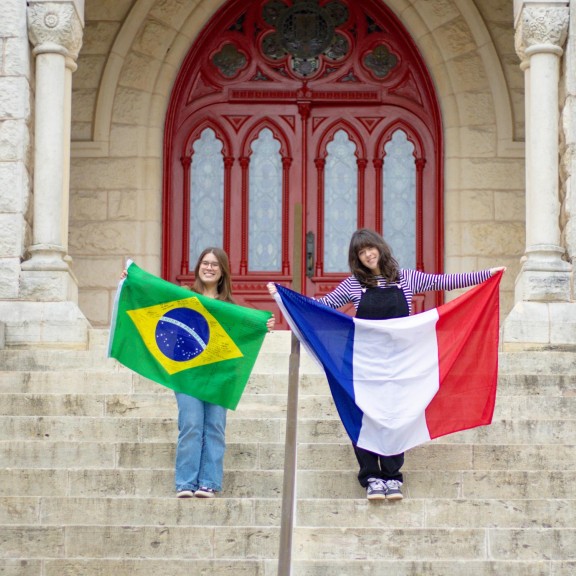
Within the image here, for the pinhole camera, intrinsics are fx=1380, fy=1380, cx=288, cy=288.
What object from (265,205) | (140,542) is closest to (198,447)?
(140,542)

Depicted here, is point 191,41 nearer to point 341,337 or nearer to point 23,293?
point 23,293

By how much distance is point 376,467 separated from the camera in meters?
8.10

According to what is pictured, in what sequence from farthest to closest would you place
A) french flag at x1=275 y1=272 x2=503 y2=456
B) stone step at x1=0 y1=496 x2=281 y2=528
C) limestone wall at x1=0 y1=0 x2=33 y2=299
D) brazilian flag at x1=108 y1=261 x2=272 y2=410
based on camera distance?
limestone wall at x1=0 y1=0 x2=33 y2=299
brazilian flag at x1=108 y1=261 x2=272 y2=410
french flag at x1=275 y1=272 x2=503 y2=456
stone step at x1=0 y1=496 x2=281 y2=528

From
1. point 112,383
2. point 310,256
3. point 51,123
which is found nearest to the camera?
point 112,383

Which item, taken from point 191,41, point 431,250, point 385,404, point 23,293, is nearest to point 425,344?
point 385,404

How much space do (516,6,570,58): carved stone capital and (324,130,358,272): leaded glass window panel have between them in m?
2.99

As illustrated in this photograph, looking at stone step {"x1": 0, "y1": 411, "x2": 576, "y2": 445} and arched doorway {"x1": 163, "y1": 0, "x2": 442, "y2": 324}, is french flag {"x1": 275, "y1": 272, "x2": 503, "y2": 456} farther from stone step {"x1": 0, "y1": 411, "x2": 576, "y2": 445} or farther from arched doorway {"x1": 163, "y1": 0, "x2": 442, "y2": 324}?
arched doorway {"x1": 163, "y1": 0, "x2": 442, "y2": 324}

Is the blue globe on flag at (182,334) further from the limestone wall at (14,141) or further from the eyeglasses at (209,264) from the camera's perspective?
the limestone wall at (14,141)

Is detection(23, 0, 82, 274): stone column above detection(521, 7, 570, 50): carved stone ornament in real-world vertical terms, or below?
below

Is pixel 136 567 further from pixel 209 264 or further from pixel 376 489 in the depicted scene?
pixel 209 264

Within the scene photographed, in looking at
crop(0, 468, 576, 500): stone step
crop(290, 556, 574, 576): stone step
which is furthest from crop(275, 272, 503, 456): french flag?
crop(290, 556, 574, 576): stone step

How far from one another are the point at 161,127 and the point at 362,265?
5.75 meters

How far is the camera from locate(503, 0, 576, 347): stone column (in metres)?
11.0

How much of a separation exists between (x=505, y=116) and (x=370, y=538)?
278 inches
